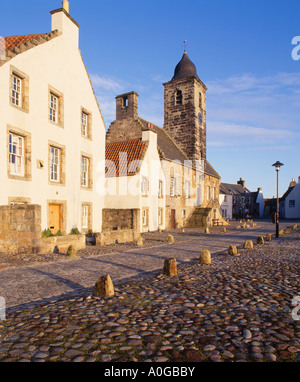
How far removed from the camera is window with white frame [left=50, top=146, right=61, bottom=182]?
636 inches

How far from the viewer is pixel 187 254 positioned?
476 inches

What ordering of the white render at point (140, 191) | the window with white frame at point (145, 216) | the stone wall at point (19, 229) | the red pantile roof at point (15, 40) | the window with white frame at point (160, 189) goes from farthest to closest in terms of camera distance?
the window with white frame at point (160, 189) → the window with white frame at point (145, 216) → the white render at point (140, 191) → the red pantile roof at point (15, 40) → the stone wall at point (19, 229)

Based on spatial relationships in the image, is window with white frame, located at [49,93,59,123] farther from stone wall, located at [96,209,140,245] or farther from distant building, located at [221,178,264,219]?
distant building, located at [221,178,264,219]

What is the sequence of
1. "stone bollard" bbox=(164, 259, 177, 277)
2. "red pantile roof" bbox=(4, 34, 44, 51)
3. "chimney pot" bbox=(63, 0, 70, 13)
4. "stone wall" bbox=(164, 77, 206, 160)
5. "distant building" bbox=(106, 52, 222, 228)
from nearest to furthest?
"stone bollard" bbox=(164, 259, 177, 277), "red pantile roof" bbox=(4, 34, 44, 51), "chimney pot" bbox=(63, 0, 70, 13), "distant building" bbox=(106, 52, 222, 228), "stone wall" bbox=(164, 77, 206, 160)

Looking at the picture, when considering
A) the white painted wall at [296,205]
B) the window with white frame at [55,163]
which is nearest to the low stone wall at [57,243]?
the window with white frame at [55,163]

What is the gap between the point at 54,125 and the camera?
16016mm

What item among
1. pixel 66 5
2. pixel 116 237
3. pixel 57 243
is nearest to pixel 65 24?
pixel 66 5

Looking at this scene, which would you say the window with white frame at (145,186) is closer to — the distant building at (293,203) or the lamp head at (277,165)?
the lamp head at (277,165)

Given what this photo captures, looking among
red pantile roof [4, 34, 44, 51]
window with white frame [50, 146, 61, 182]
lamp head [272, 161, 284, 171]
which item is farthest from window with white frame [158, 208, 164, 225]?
red pantile roof [4, 34, 44, 51]

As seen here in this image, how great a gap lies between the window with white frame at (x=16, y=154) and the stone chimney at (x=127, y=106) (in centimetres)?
1605

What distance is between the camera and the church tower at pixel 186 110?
113ft

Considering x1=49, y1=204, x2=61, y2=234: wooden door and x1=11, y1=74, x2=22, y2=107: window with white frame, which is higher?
x1=11, y1=74, x2=22, y2=107: window with white frame

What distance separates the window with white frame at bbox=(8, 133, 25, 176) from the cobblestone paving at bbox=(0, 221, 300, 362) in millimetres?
6752

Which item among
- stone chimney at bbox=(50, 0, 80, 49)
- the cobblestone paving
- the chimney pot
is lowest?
the cobblestone paving
